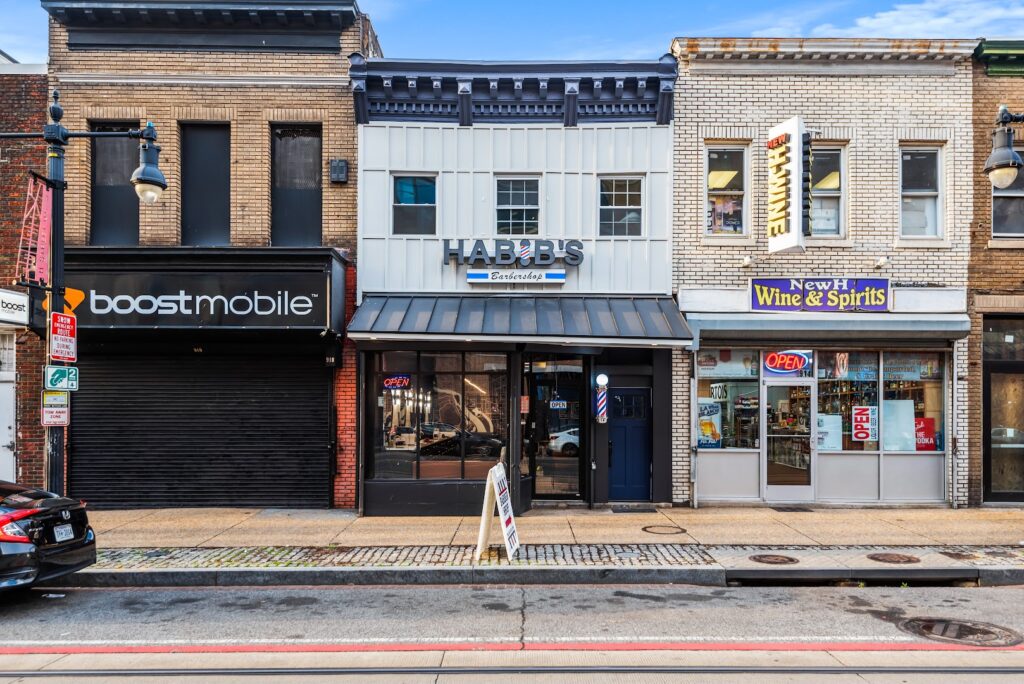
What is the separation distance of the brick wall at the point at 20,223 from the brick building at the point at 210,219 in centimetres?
15

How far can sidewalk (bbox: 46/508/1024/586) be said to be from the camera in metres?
8.90

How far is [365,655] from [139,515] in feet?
25.9

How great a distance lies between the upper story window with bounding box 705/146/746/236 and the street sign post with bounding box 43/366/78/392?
10345mm

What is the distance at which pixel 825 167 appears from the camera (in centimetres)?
1361

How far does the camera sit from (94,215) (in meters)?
13.4

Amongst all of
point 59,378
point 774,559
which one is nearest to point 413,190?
point 59,378

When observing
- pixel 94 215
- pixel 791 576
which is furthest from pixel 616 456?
pixel 94 215

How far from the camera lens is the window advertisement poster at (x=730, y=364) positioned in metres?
13.5

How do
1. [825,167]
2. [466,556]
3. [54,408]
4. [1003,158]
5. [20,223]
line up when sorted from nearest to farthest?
[54,408] → [466,556] → [1003,158] → [20,223] → [825,167]

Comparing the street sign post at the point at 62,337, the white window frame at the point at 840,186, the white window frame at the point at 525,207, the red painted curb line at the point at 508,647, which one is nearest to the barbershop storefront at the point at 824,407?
the white window frame at the point at 840,186

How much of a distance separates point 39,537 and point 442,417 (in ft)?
20.9

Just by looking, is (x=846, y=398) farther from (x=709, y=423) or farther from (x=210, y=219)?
(x=210, y=219)

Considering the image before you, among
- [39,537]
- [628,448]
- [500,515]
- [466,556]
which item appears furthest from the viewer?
[628,448]

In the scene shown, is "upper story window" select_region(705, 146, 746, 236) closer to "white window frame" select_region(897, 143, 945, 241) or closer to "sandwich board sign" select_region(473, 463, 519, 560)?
"white window frame" select_region(897, 143, 945, 241)
